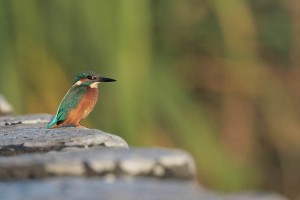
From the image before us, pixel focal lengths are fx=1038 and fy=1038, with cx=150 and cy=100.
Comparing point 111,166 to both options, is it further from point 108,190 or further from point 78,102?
point 78,102

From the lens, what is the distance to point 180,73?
4.27 meters

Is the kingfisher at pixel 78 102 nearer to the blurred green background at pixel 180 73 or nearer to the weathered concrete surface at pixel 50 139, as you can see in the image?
the weathered concrete surface at pixel 50 139

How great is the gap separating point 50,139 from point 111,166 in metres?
0.47

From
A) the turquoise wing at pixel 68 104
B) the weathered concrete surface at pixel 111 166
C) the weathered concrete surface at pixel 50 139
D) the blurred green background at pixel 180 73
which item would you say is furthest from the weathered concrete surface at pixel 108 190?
the blurred green background at pixel 180 73

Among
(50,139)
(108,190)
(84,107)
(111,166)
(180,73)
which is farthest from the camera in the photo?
(180,73)

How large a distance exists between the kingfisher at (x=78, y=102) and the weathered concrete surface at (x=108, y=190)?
831mm

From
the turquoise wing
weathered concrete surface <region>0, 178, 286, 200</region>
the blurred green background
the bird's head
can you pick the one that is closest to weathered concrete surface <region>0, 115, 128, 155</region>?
the turquoise wing

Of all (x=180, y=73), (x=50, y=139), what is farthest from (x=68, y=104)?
(x=180, y=73)

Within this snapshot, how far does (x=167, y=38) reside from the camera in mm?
4336

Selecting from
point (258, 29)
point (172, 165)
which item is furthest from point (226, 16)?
point (172, 165)

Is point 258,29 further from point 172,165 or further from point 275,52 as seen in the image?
point 172,165

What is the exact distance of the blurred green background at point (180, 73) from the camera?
4172 mm

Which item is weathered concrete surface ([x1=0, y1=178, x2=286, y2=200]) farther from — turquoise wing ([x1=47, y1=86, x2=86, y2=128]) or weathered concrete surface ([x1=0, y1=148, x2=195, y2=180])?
turquoise wing ([x1=47, y1=86, x2=86, y2=128])

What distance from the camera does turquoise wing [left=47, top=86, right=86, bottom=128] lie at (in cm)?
226
